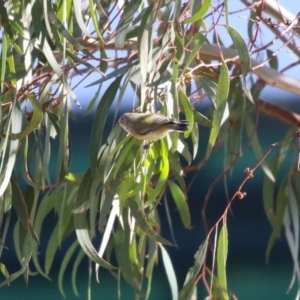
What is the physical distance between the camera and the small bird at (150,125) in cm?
123

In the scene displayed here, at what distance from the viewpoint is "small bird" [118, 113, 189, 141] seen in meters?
1.23

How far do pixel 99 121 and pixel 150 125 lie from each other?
0.49 ft

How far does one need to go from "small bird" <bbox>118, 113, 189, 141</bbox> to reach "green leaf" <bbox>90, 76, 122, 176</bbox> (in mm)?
63

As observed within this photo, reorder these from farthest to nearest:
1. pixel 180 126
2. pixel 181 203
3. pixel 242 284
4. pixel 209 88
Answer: pixel 242 284 → pixel 181 203 → pixel 209 88 → pixel 180 126

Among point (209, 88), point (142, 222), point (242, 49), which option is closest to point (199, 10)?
point (242, 49)

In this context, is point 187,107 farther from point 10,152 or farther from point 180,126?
point 10,152

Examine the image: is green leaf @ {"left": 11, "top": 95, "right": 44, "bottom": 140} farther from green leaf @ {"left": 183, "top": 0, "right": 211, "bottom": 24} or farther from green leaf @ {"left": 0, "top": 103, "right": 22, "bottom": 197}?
green leaf @ {"left": 183, "top": 0, "right": 211, "bottom": 24}

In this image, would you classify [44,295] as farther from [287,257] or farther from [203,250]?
[203,250]

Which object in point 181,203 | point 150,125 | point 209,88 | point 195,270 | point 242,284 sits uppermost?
point 209,88

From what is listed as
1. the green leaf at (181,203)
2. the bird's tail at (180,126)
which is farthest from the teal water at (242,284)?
the bird's tail at (180,126)

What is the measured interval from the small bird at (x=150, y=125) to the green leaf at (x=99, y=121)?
0.21 feet

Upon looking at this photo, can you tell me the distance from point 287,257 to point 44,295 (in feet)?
2.93

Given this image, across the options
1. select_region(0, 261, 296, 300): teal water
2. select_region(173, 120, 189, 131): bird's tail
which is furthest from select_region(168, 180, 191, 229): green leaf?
select_region(0, 261, 296, 300): teal water

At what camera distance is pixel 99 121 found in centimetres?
138
